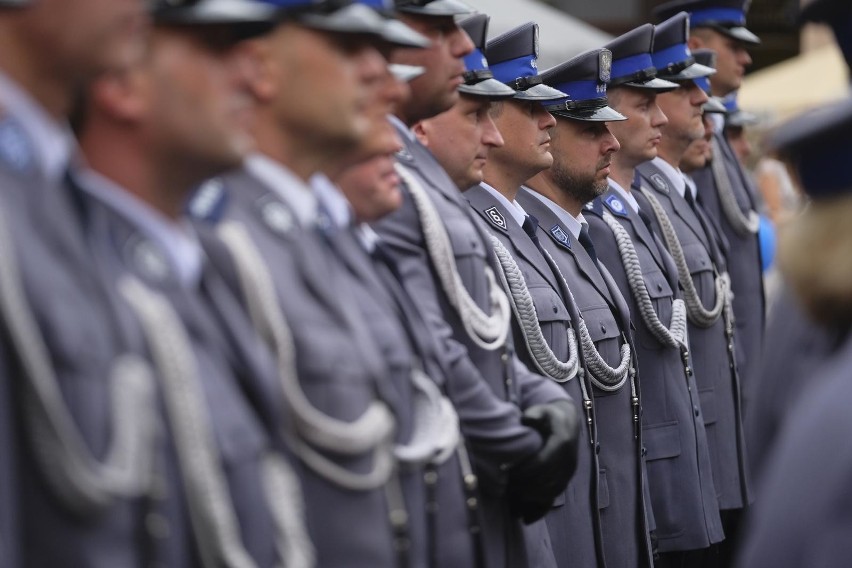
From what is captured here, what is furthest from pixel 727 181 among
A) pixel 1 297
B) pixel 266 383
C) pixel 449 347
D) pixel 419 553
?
pixel 1 297

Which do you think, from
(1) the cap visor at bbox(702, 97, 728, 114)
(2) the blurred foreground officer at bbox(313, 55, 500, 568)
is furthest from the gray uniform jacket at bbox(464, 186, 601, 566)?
(1) the cap visor at bbox(702, 97, 728, 114)

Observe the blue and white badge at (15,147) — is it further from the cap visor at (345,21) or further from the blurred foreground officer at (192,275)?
the cap visor at (345,21)

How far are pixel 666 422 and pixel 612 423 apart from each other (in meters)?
0.68

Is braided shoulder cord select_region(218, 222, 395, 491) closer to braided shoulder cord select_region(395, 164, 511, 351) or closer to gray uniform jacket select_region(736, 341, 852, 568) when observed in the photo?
gray uniform jacket select_region(736, 341, 852, 568)

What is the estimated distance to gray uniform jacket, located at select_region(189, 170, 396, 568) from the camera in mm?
3164

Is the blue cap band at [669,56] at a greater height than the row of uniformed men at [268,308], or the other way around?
the row of uniformed men at [268,308]

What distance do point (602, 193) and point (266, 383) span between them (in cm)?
371

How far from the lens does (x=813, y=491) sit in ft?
8.05

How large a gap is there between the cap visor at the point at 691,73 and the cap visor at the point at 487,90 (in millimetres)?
2317

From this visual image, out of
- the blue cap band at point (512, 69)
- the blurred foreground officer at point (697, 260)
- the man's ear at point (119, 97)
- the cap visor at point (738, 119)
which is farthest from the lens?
the cap visor at point (738, 119)

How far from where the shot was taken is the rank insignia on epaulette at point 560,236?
605 centimetres

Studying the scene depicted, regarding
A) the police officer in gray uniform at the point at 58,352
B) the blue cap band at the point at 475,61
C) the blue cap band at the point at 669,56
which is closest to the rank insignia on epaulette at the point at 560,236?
the blue cap band at the point at 475,61

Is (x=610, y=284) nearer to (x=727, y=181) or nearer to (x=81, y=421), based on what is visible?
(x=727, y=181)

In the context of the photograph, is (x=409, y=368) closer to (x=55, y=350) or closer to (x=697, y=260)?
(x=55, y=350)
